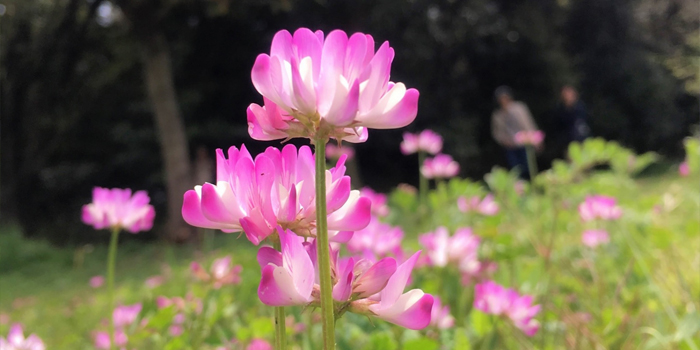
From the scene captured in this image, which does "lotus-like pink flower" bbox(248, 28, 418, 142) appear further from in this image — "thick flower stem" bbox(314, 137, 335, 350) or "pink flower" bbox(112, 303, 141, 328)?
"pink flower" bbox(112, 303, 141, 328)

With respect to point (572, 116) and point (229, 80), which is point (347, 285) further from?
point (229, 80)

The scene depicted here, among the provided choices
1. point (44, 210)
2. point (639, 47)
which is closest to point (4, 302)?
point (44, 210)

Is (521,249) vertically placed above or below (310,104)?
below

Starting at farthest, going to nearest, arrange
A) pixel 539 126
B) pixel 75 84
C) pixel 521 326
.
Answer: pixel 539 126
pixel 75 84
pixel 521 326

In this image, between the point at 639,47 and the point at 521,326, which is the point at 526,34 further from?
the point at 521,326

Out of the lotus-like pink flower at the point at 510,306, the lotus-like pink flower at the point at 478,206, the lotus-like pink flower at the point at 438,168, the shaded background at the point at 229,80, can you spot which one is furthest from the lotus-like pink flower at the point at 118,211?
the shaded background at the point at 229,80

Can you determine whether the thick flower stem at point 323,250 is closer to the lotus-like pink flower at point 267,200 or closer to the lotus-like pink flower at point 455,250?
the lotus-like pink flower at point 267,200

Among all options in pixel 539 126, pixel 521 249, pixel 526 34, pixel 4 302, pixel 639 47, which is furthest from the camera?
pixel 639 47

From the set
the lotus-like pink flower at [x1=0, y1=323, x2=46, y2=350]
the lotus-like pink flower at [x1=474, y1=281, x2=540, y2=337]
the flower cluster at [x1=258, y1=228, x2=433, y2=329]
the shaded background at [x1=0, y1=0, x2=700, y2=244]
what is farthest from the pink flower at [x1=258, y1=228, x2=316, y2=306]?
the shaded background at [x1=0, y1=0, x2=700, y2=244]
